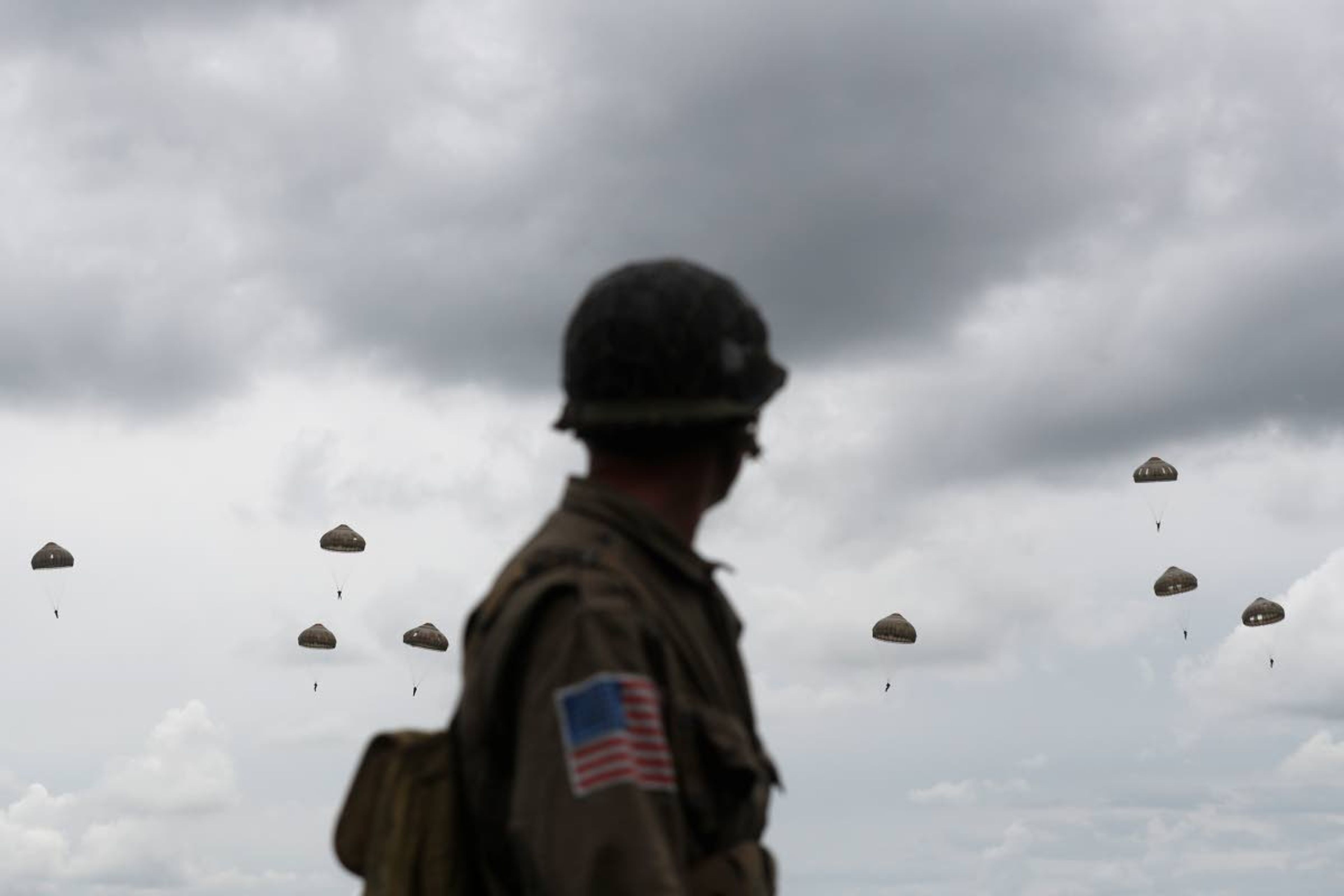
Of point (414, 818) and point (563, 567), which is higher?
point (563, 567)

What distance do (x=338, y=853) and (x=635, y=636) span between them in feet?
4.09

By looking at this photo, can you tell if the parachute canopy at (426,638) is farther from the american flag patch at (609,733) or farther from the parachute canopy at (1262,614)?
the american flag patch at (609,733)

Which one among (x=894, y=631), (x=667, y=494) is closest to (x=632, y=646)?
(x=667, y=494)

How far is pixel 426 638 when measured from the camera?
223ft

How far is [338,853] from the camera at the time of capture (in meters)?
5.02

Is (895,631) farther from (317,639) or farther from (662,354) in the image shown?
(662,354)

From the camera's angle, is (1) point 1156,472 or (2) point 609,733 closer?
(2) point 609,733

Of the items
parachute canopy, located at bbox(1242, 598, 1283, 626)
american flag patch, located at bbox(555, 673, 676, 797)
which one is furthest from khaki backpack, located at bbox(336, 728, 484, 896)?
parachute canopy, located at bbox(1242, 598, 1283, 626)

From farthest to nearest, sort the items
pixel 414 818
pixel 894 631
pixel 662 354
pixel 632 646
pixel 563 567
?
pixel 894 631, pixel 662 354, pixel 414 818, pixel 563 567, pixel 632 646

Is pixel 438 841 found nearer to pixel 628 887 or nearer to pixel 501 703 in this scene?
pixel 501 703

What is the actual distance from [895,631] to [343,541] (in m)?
20.6

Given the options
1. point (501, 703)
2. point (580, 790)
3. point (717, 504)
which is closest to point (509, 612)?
point (501, 703)

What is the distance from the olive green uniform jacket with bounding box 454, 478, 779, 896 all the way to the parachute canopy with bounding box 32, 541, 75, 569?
2356 inches

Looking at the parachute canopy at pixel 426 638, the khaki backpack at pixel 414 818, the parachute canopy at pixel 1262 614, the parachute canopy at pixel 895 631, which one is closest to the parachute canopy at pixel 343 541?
the parachute canopy at pixel 426 638
